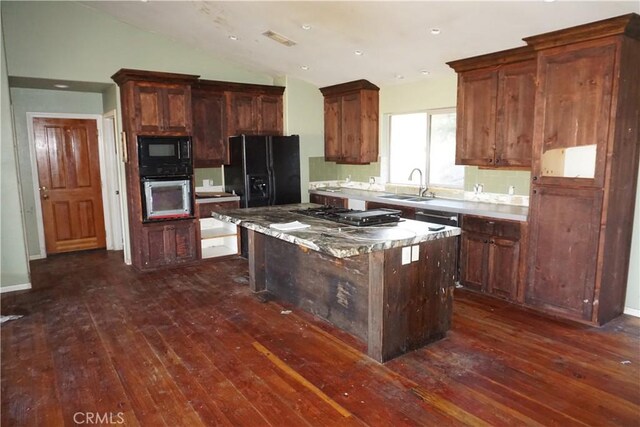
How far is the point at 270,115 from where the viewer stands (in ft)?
21.1

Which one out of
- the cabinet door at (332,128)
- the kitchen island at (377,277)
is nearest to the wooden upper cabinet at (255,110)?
the cabinet door at (332,128)

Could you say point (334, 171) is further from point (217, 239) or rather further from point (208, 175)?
point (217, 239)

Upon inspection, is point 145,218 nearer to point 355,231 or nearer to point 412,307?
point 355,231

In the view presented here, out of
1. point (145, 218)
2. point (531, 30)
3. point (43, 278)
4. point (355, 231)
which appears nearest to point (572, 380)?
point (355, 231)

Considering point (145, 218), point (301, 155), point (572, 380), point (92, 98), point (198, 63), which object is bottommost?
point (572, 380)

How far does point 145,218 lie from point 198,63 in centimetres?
238

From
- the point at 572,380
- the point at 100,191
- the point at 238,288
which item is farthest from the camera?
the point at 100,191

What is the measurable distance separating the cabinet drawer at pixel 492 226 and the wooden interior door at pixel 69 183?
17.9 feet

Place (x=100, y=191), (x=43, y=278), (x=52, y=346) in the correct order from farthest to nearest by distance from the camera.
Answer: (x=100, y=191) < (x=43, y=278) < (x=52, y=346)

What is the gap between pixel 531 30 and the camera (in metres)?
3.54

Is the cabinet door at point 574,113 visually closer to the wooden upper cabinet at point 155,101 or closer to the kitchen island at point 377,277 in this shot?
the kitchen island at point 377,277

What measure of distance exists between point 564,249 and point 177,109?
4.60 metres

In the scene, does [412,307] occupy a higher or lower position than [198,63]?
lower

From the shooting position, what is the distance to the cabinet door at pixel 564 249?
3473 mm
